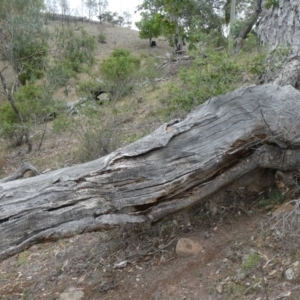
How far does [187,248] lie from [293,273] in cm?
92

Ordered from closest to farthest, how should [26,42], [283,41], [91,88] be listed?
1. [283,41]
2. [91,88]
3. [26,42]

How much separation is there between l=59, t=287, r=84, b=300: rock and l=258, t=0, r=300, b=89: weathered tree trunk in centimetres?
256

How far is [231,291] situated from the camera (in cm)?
306

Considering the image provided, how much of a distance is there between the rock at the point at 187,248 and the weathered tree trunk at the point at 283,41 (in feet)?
→ 5.69

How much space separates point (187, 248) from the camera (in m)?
3.65

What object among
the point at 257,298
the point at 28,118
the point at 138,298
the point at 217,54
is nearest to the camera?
the point at 257,298

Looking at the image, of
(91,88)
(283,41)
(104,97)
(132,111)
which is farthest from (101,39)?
(283,41)

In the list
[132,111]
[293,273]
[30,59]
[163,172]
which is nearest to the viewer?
[293,273]

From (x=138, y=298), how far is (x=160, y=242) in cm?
69

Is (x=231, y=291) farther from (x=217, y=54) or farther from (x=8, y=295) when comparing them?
(x=217, y=54)

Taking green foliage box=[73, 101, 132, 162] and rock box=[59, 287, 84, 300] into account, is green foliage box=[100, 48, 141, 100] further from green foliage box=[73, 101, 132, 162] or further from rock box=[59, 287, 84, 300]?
rock box=[59, 287, 84, 300]

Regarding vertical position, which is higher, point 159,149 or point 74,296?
point 159,149

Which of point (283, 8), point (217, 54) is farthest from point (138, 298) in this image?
point (283, 8)

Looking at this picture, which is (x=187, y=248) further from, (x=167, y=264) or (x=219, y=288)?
(x=219, y=288)
